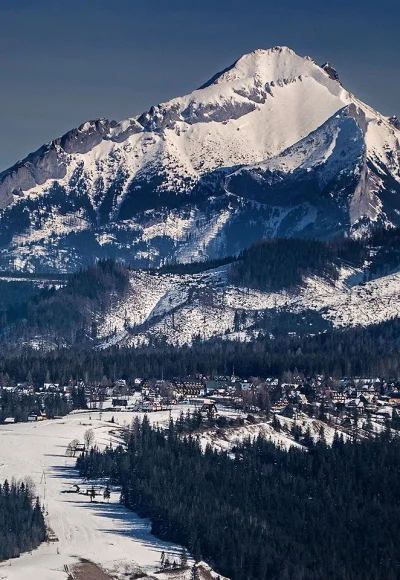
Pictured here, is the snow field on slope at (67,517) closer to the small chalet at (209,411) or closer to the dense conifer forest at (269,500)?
the dense conifer forest at (269,500)

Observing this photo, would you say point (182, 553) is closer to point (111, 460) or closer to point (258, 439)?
point (111, 460)

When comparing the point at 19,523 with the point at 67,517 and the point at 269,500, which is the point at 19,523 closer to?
Result: the point at 67,517

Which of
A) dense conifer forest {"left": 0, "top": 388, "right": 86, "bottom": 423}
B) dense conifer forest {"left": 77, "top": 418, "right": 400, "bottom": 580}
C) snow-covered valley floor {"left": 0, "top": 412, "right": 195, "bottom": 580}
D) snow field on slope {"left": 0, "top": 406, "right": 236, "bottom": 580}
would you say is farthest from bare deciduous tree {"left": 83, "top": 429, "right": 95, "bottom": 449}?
dense conifer forest {"left": 0, "top": 388, "right": 86, "bottom": 423}

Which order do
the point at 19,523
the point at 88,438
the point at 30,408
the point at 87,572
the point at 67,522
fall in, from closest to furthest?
the point at 87,572 < the point at 19,523 < the point at 67,522 < the point at 88,438 < the point at 30,408

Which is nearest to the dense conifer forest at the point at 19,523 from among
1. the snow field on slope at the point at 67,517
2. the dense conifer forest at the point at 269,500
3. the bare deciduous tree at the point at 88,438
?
the snow field on slope at the point at 67,517

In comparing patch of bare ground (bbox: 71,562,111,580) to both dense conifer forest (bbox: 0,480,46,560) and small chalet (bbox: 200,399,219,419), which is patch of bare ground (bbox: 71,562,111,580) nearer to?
dense conifer forest (bbox: 0,480,46,560)

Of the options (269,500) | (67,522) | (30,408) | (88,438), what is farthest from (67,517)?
(30,408)
